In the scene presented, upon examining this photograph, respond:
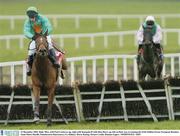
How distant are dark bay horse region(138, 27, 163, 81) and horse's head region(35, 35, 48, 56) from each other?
281 cm

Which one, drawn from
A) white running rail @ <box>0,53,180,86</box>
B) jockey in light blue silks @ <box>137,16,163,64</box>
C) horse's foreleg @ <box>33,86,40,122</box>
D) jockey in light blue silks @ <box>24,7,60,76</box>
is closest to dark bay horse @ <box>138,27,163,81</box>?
jockey in light blue silks @ <box>137,16,163,64</box>

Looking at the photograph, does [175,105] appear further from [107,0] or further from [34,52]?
[107,0]

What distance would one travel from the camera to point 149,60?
633 inches

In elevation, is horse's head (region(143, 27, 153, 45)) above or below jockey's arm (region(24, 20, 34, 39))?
below

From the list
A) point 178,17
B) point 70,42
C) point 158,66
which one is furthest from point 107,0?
point 158,66

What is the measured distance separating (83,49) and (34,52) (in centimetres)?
1135

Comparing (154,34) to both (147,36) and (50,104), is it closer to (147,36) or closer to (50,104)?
(147,36)

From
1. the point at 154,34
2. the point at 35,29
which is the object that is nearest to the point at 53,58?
the point at 35,29

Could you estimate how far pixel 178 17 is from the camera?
104 ft

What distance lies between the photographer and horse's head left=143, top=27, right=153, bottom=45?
15736 millimetres

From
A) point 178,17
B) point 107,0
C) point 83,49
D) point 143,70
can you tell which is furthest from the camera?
point 107,0

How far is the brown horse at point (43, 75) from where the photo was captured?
13.4 metres

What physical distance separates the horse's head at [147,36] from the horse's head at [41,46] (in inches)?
110

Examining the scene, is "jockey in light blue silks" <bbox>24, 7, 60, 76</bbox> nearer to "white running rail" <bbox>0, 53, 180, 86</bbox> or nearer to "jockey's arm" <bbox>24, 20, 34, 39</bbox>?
"jockey's arm" <bbox>24, 20, 34, 39</bbox>
